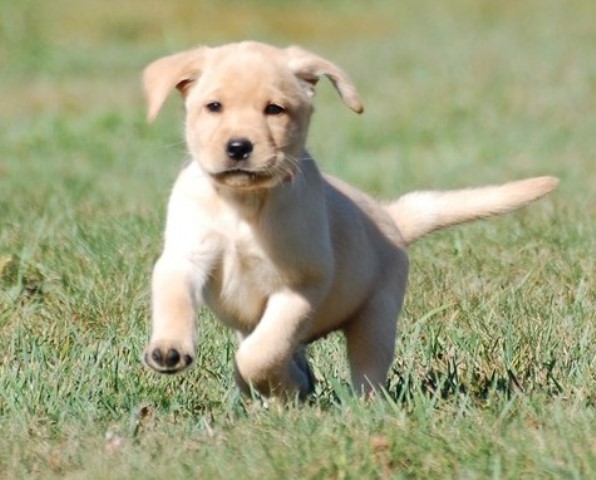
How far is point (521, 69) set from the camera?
52.5ft

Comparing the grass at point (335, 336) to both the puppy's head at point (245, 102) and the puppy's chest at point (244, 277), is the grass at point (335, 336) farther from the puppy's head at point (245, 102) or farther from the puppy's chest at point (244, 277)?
the puppy's head at point (245, 102)

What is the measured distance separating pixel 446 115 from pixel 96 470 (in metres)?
10.2

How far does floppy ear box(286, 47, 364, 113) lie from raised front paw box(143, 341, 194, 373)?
0.98m

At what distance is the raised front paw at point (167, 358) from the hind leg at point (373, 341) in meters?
0.74

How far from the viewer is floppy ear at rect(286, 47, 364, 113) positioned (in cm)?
481

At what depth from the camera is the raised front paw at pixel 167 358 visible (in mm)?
4312

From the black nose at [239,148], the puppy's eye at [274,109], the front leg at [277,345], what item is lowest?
the front leg at [277,345]

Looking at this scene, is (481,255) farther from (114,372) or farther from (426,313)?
(114,372)

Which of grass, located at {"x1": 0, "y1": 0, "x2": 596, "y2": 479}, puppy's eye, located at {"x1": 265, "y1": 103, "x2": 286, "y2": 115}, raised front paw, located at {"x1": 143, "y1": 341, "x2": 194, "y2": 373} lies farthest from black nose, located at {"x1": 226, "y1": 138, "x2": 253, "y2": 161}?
grass, located at {"x1": 0, "y1": 0, "x2": 596, "y2": 479}

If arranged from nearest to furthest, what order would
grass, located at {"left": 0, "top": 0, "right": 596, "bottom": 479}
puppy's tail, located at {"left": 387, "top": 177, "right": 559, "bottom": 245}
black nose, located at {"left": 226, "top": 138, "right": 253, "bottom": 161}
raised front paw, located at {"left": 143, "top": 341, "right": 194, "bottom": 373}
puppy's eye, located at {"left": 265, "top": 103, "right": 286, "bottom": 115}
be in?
grass, located at {"left": 0, "top": 0, "right": 596, "bottom": 479} < raised front paw, located at {"left": 143, "top": 341, "right": 194, "bottom": 373} < black nose, located at {"left": 226, "top": 138, "right": 253, "bottom": 161} < puppy's eye, located at {"left": 265, "top": 103, "right": 286, "bottom": 115} < puppy's tail, located at {"left": 387, "top": 177, "right": 559, "bottom": 245}

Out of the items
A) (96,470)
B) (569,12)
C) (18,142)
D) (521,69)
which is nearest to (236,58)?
(96,470)

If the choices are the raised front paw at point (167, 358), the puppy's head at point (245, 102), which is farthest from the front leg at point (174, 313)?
the puppy's head at point (245, 102)

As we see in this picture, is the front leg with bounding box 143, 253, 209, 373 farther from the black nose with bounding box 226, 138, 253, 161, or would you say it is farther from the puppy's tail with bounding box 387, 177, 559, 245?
the puppy's tail with bounding box 387, 177, 559, 245

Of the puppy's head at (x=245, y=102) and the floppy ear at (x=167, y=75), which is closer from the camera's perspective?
the puppy's head at (x=245, y=102)
